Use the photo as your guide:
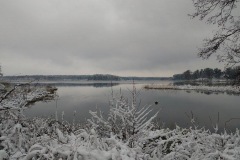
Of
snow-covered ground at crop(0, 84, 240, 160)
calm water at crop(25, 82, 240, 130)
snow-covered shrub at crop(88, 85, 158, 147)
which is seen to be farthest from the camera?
calm water at crop(25, 82, 240, 130)

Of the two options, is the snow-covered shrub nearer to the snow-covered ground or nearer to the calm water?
the snow-covered ground

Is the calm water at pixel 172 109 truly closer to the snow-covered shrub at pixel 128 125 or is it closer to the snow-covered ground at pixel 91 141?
the snow-covered shrub at pixel 128 125

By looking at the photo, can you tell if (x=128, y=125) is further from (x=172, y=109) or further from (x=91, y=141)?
(x=172, y=109)

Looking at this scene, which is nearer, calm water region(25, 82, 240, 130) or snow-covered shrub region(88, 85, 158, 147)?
snow-covered shrub region(88, 85, 158, 147)

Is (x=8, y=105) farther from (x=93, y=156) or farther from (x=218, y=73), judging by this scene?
(x=218, y=73)

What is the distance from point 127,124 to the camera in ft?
11.4

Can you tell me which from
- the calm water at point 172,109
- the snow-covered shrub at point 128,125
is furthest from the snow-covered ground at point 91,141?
the calm water at point 172,109

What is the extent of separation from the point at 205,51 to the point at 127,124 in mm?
6225

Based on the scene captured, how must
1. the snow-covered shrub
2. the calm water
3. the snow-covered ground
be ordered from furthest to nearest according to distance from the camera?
the calm water, the snow-covered shrub, the snow-covered ground

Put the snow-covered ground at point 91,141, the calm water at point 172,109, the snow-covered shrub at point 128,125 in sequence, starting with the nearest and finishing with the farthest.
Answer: the snow-covered ground at point 91,141 < the snow-covered shrub at point 128,125 < the calm water at point 172,109

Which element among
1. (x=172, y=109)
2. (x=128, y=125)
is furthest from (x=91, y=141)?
(x=172, y=109)

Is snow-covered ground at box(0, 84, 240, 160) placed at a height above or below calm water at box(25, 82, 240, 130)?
above

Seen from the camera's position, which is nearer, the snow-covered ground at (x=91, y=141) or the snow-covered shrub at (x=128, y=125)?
the snow-covered ground at (x=91, y=141)

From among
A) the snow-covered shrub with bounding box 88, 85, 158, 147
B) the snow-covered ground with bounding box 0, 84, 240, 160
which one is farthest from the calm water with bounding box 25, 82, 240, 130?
the snow-covered ground with bounding box 0, 84, 240, 160
